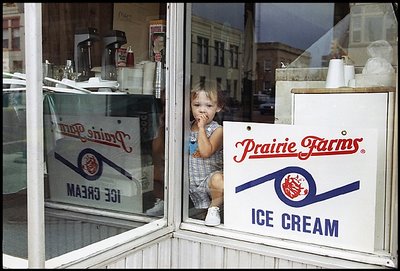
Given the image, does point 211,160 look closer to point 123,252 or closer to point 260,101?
point 260,101

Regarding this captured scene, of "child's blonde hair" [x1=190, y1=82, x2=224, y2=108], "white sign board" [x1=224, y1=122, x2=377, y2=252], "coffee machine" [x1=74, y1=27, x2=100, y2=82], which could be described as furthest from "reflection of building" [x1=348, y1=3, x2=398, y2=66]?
"coffee machine" [x1=74, y1=27, x2=100, y2=82]

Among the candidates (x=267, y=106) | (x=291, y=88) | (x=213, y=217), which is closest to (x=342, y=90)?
(x=291, y=88)

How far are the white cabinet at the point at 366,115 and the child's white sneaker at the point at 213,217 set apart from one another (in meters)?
0.53

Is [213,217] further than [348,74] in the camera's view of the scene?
Yes

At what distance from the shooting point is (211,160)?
2027mm

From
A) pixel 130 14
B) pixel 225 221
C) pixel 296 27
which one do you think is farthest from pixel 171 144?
pixel 296 27

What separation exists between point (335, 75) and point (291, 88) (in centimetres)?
19

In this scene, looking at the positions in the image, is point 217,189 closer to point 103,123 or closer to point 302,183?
point 302,183

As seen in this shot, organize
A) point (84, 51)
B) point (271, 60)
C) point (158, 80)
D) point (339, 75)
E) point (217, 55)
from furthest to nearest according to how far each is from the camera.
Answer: point (217, 55) < point (271, 60) < point (84, 51) < point (158, 80) < point (339, 75)

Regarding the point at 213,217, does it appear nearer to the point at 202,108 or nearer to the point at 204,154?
the point at 204,154

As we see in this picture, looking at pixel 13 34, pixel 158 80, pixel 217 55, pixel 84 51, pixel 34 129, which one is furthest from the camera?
pixel 217 55

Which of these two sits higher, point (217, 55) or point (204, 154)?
point (217, 55)

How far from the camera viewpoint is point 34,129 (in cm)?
142

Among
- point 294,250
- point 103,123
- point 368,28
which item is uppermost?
point 368,28
